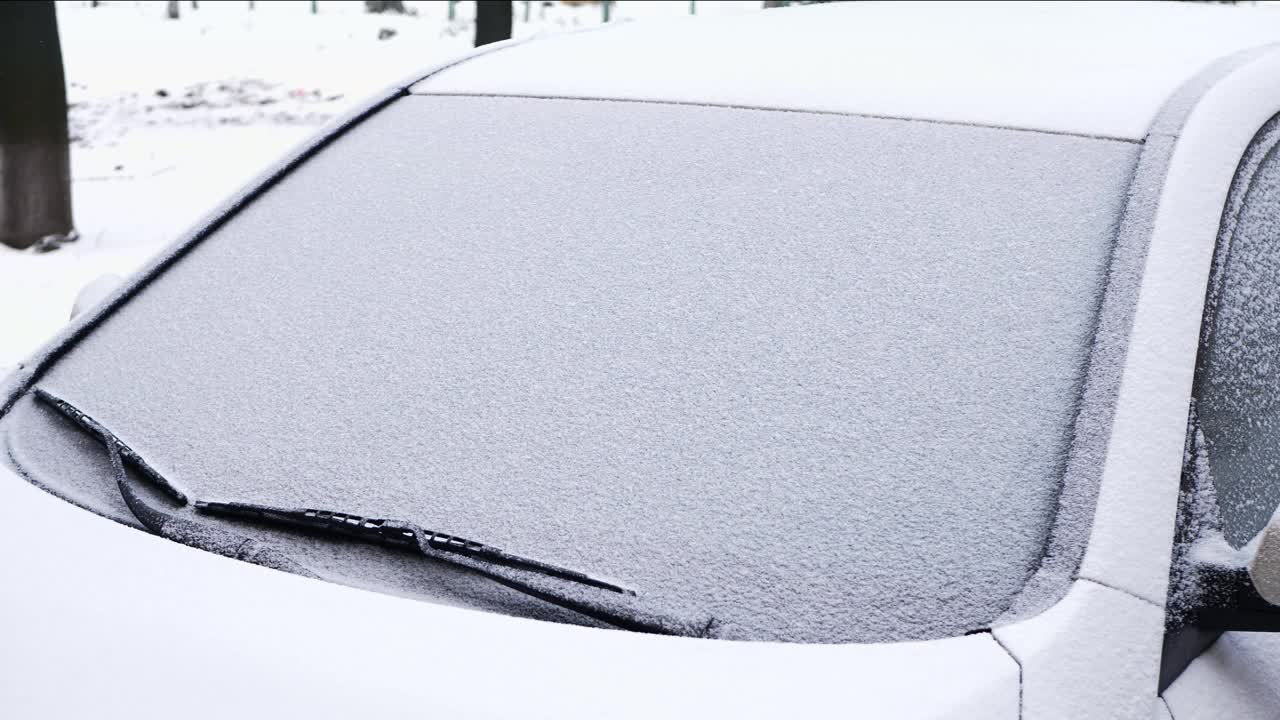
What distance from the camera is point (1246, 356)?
156cm

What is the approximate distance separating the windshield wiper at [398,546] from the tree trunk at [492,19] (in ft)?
25.2

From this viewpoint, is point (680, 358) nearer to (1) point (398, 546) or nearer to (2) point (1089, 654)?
(1) point (398, 546)

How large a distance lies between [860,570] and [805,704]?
21 centimetres

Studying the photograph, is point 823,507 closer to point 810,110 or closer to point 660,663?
point 660,663

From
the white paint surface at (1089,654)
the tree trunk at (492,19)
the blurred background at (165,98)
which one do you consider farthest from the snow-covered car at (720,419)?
the tree trunk at (492,19)

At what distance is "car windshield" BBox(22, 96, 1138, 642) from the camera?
1.32m

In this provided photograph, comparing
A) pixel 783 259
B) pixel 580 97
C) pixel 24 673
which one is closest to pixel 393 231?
pixel 580 97

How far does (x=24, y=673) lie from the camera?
1264 millimetres

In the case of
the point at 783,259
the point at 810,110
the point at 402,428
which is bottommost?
the point at 402,428

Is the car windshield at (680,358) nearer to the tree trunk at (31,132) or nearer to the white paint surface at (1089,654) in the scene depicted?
the white paint surface at (1089,654)

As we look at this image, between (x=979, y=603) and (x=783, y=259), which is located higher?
(x=783, y=259)

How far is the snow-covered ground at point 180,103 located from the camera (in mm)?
6801

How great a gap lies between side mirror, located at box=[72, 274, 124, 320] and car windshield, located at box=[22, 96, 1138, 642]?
19cm

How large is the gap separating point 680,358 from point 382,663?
55 cm
